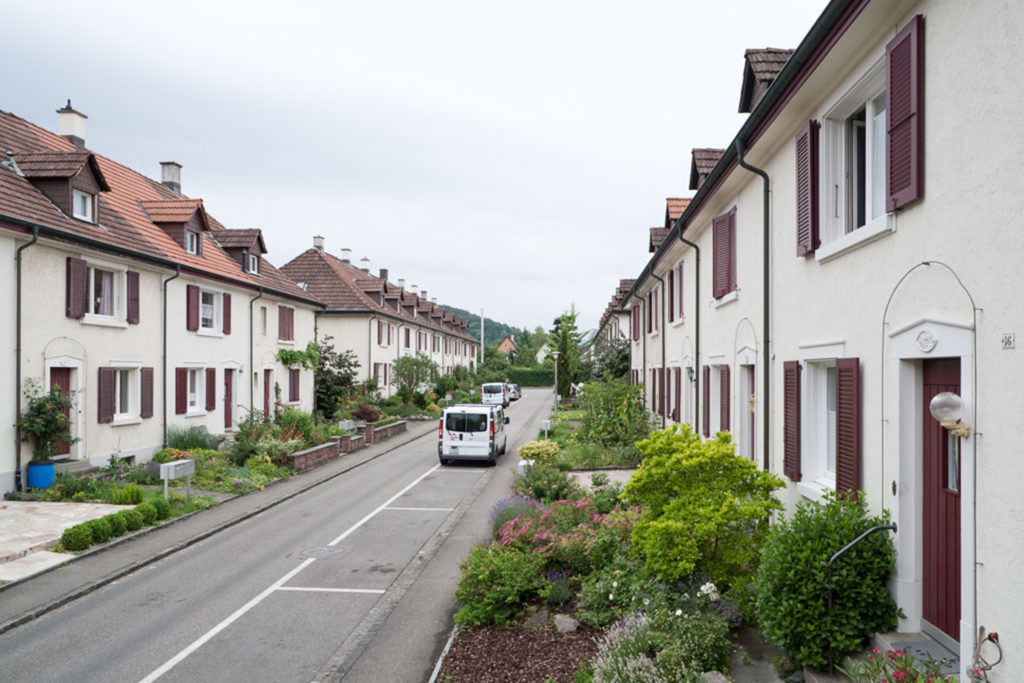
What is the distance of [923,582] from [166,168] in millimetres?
30307

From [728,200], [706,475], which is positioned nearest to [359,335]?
[728,200]

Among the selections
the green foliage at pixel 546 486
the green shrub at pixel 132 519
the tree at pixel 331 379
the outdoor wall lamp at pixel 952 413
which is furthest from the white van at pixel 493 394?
the outdoor wall lamp at pixel 952 413

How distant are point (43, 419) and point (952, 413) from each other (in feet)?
55.6

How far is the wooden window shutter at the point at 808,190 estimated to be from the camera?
7746 mm

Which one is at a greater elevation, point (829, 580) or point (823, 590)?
point (829, 580)

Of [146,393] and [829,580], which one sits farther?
[146,393]

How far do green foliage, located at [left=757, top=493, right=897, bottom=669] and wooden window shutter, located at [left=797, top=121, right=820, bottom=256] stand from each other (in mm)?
3352

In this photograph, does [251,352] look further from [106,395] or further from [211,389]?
[106,395]

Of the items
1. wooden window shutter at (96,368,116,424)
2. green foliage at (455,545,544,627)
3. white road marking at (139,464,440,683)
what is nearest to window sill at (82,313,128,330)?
wooden window shutter at (96,368,116,424)

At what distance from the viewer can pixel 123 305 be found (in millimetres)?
18828

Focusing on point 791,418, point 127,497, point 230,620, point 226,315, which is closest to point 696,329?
point 791,418

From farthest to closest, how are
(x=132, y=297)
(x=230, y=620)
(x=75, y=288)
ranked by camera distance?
(x=132, y=297)
(x=75, y=288)
(x=230, y=620)

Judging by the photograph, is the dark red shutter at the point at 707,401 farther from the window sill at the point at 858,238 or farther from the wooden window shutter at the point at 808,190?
the window sill at the point at 858,238

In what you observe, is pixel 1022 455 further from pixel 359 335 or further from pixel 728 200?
pixel 359 335
